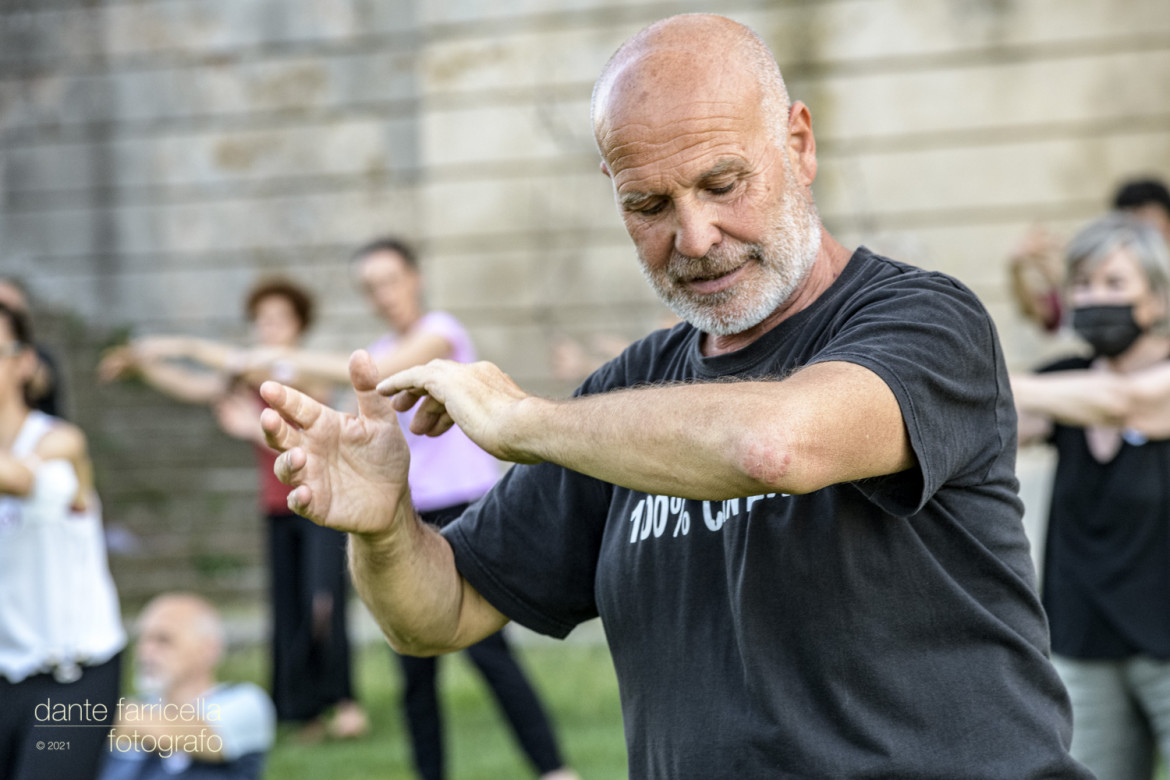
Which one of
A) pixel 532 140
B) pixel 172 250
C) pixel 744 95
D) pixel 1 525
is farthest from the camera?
pixel 172 250

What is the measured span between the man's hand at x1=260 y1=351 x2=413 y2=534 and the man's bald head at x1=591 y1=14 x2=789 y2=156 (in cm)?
61

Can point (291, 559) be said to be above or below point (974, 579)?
below

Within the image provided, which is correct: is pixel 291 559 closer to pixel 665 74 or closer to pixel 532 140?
pixel 532 140

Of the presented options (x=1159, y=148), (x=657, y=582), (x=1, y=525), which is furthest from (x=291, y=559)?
(x=1159, y=148)

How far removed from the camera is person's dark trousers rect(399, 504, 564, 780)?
511 cm

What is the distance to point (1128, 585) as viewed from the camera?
379cm

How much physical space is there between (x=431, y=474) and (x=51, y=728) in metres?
2.05

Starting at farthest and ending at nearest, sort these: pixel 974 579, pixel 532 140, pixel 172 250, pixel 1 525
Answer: pixel 172 250 → pixel 532 140 → pixel 1 525 → pixel 974 579

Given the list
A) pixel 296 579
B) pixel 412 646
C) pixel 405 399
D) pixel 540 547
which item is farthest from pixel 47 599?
pixel 296 579

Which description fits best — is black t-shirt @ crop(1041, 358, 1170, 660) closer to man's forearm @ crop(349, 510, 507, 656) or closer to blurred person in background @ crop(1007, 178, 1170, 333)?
man's forearm @ crop(349, 510, 507, 656)

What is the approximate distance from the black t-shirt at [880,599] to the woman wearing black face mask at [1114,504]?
1.99 meters

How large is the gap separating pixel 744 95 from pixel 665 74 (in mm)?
130

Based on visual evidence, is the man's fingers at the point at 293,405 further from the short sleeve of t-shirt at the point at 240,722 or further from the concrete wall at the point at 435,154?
the concrete wall at the point at 435,154

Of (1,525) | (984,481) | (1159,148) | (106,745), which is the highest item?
(1159,148)
